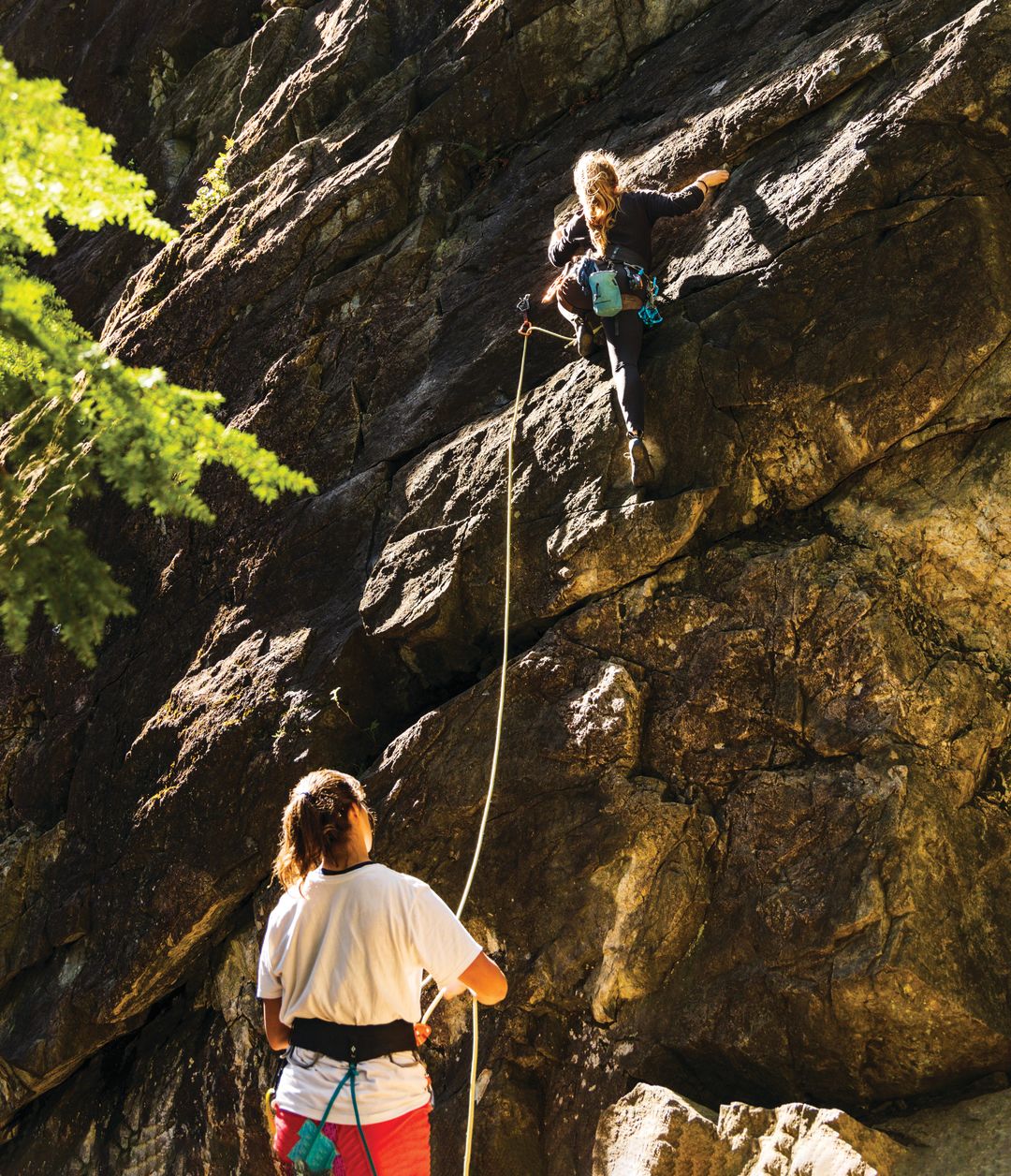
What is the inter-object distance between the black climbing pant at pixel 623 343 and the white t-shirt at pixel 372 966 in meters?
3.79

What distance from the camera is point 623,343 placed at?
278 inches

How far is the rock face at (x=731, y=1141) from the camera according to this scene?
4559mm

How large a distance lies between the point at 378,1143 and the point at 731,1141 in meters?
2.05

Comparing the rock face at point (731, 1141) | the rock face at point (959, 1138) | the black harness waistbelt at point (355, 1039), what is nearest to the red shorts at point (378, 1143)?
the black harness waistbelt at point (355, 1039)

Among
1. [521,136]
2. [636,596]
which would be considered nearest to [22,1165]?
[636,596]

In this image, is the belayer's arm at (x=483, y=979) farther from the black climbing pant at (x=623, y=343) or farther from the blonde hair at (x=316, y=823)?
the black climbing pant at (x=623, y=343)

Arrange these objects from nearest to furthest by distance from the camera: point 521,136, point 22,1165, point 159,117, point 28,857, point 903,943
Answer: point 903,943 → point 22,1165 → point 28,857 → point 521,136 → point 159,117

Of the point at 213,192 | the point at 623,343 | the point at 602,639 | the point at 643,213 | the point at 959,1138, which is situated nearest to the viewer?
the point at 959,1138

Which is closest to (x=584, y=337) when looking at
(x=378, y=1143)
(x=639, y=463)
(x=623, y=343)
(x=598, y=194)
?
(x=623, y=343)

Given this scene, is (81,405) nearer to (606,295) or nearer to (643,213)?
(606,295)

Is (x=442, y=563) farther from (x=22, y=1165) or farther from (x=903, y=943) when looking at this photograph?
(x=22, y=1165)

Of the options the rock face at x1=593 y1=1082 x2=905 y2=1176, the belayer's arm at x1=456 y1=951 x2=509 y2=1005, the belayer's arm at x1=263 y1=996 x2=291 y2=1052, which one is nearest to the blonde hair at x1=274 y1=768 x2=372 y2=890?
the belayer's arm at x1=263 y1=996 x2=291 y2=1052

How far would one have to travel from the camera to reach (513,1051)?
19.7ft

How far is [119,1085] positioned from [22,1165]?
108 centimetres
